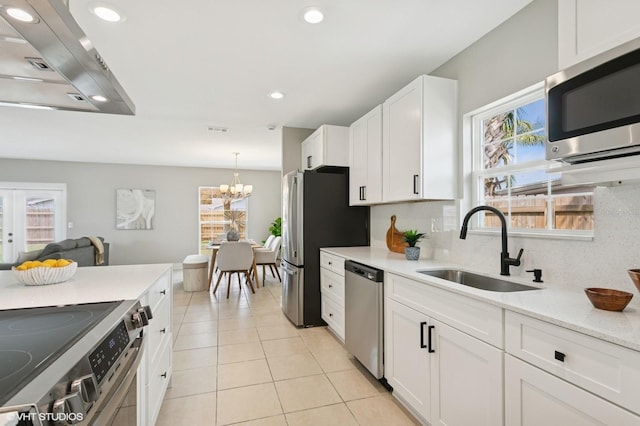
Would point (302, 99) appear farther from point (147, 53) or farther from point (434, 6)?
point (434, 6)

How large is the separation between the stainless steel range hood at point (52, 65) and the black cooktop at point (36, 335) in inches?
36.9

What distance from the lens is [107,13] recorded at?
192cm

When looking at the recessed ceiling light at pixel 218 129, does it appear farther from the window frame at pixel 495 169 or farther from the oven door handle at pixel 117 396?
the oven door handle at pixel 117 396

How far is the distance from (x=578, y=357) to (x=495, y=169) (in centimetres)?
142

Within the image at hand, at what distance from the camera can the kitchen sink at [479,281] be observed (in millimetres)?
1739

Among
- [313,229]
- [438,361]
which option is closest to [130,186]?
[313,229]

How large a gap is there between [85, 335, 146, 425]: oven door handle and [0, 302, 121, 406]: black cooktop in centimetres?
18

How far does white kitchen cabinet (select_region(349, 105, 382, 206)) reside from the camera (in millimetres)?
2977

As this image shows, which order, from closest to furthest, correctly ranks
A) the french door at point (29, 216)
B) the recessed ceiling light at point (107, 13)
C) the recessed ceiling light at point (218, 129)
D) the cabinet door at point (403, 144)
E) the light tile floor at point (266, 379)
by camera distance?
the recessed ceiling light at point (107, 13), the light tile floor at point (266, 379), the cabinet door at point (403, 144), the recessed ceiling light at point (218, 129), the french door at point (29, 216)

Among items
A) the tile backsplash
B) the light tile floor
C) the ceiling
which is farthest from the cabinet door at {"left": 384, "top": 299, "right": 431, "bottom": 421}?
the ceiling

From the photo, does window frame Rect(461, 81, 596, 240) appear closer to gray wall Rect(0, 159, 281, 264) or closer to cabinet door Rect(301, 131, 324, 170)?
cabinet door Rect(301, 131, 324, 170)

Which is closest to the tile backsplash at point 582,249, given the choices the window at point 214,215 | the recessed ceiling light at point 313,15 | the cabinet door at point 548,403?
the cabinet door at point 548,403

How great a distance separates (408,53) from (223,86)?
5.66ft

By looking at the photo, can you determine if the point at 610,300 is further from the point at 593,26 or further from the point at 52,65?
the point at 52,65
